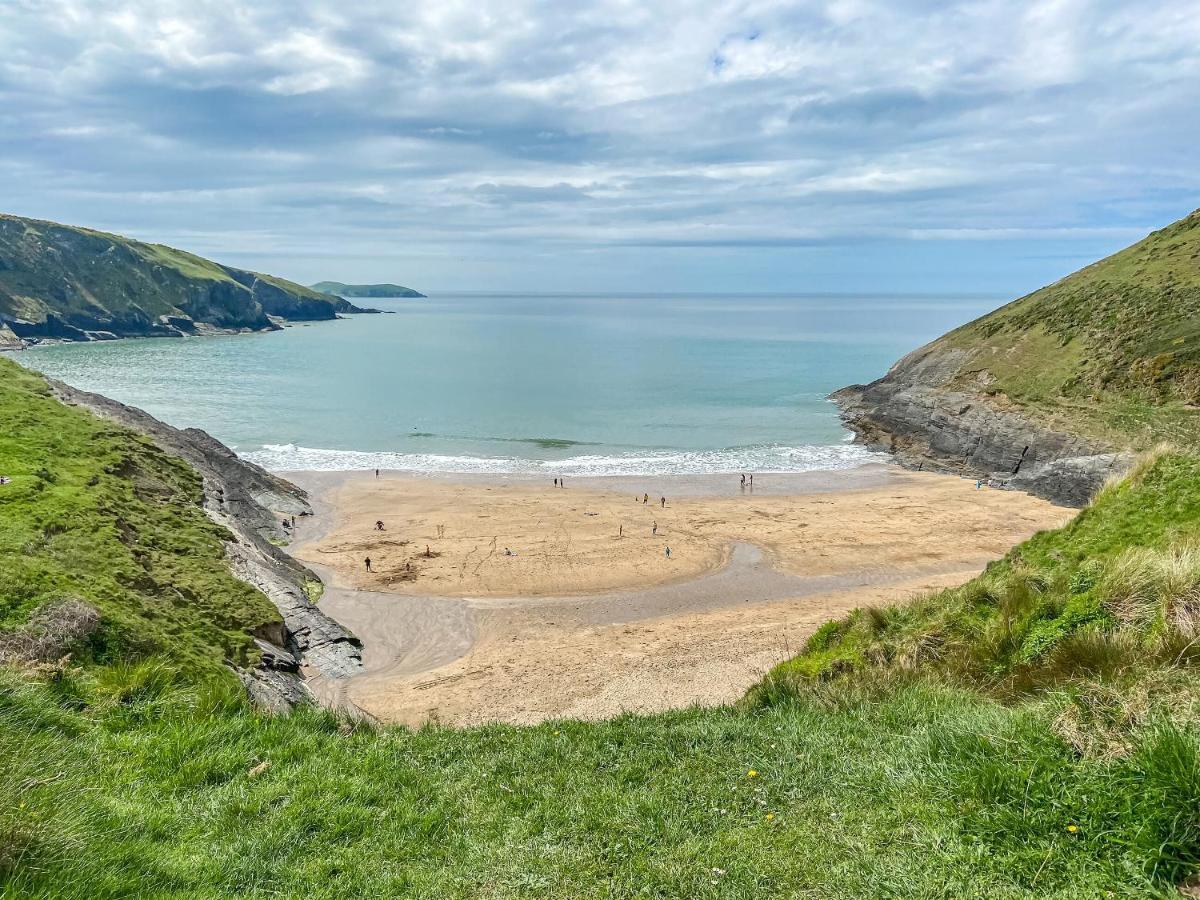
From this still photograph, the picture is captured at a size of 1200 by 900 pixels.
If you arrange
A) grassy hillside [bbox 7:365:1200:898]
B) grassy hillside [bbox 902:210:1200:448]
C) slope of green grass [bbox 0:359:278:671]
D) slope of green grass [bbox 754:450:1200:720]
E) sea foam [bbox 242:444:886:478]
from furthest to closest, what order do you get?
sea foam [bbox 242:444:886:478]
grassy hillside [bbox 902:210:1200:448]
slope of green grass [bbox 0:359:278:671]
slope of green grass [bbox 754:450:1200:720]
grassy hillside [bbox 7:365:1200:898]

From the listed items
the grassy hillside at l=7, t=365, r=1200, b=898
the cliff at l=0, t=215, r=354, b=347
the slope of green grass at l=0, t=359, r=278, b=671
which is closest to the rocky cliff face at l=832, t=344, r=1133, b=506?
the grassy hillside at l=7, t=365, r=1200, b=898

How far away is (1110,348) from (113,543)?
5410 centimetres

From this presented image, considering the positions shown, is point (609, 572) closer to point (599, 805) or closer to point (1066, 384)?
point (599, 805)

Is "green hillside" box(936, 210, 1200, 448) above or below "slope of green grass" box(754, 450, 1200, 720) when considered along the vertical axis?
above

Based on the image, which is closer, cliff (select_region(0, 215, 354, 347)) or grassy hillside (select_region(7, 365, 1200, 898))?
grassy hillside (select_region(7, 365, 1200, 898))

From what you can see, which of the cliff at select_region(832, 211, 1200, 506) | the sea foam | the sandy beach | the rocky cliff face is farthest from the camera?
the sea foam

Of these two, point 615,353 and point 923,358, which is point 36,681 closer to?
point 923,358

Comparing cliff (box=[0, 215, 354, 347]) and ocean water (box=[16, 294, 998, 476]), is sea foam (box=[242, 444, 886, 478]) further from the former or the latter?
cliff (box=[0, 215, 354, 347])

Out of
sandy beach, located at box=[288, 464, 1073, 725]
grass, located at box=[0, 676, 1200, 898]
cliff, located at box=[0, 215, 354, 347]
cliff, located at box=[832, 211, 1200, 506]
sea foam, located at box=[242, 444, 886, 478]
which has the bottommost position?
sandy beach, located at box=[288, 464, 1073, 725]

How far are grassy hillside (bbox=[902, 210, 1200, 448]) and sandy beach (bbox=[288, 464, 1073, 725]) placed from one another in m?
7.87

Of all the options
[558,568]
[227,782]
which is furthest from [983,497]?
[227,782]

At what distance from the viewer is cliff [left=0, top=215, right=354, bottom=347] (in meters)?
136

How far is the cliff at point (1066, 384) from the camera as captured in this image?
124 feet

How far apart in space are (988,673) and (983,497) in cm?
3397
